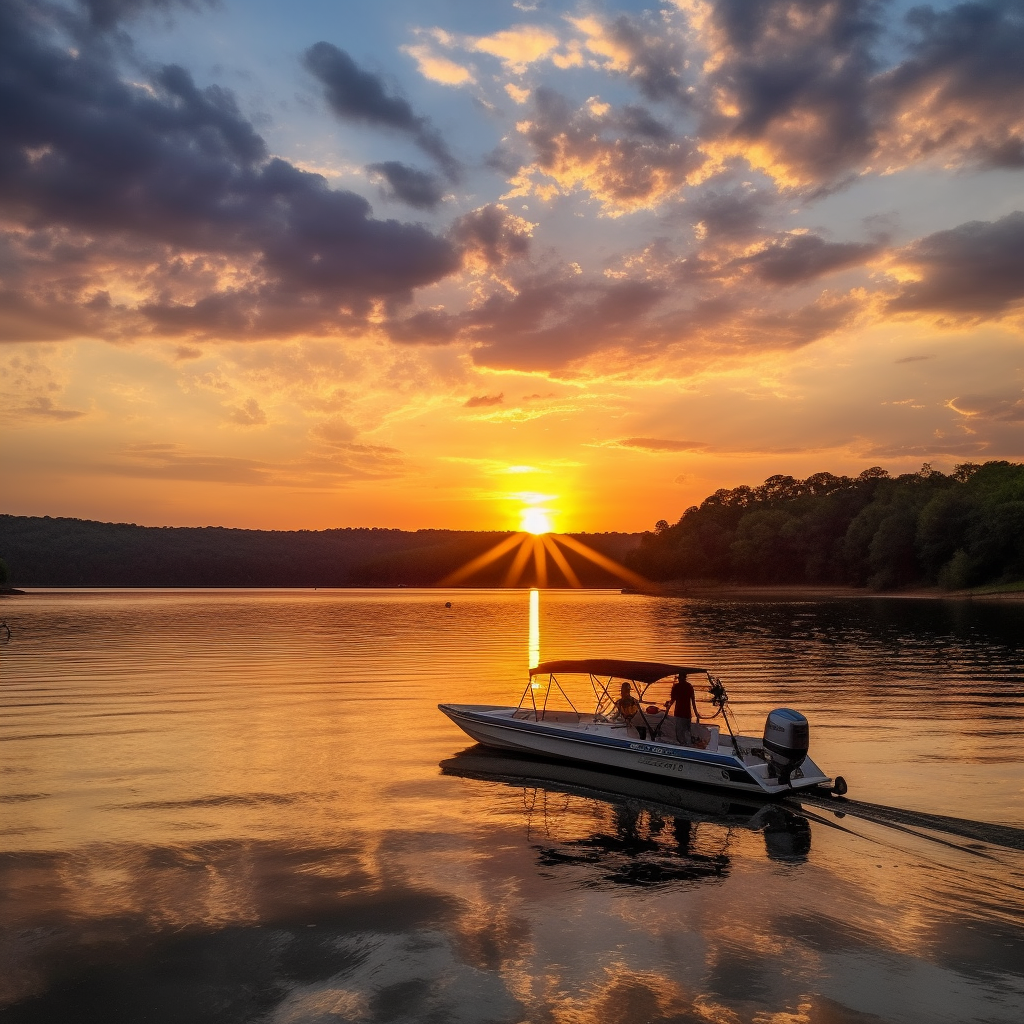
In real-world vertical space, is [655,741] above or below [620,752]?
above

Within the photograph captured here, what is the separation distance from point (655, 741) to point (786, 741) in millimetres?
4876

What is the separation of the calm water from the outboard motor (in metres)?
1.25

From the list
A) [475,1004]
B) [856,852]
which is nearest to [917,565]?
[856,852]

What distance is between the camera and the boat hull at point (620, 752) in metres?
24.2

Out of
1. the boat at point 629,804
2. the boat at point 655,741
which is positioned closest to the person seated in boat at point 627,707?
the boat at point 655,741

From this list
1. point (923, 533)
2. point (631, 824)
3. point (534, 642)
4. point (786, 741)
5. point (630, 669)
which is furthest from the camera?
point (923, 533)

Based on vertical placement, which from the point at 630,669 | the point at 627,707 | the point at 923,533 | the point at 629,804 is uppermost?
the point at 923,533

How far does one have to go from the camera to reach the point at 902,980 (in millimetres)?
12914

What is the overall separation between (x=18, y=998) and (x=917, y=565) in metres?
176

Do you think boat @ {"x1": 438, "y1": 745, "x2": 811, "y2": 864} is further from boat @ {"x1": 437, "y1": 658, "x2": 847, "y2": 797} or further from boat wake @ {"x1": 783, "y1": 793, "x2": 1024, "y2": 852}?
boat wake @ {"x1": 783, "y1": 793, "x2": 1024, "y2": 852}

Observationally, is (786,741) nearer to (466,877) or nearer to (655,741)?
(655,741)

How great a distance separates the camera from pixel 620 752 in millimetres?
27328

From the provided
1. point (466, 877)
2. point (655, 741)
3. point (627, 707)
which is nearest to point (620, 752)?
point (655, 741)

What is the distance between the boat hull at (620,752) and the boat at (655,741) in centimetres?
3
